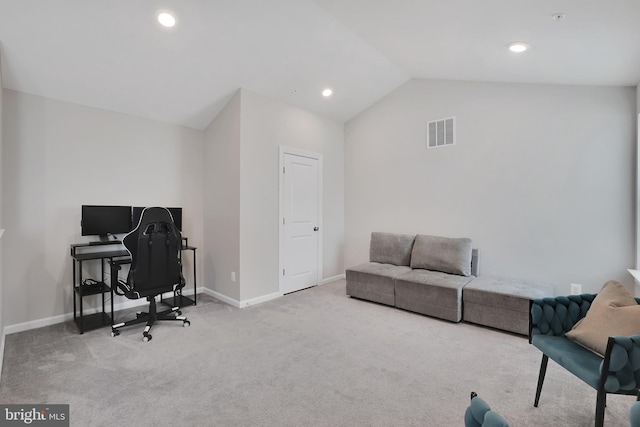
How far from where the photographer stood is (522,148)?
3.73 metres

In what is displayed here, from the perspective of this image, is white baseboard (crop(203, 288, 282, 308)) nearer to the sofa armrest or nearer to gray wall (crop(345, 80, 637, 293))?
gray wall (crop(345, 80, 637, 293))

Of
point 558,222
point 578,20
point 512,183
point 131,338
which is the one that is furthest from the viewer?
point 512,183

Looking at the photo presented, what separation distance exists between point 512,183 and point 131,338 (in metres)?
4.49

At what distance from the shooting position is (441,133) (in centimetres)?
436

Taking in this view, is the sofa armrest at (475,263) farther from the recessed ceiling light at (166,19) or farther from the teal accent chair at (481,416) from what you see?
the recessed ceiling light at (166,19)

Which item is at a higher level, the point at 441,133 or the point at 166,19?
the point at 166,19

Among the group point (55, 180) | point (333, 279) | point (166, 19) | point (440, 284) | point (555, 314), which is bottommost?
point (333, 279)

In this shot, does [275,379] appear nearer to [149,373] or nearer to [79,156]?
[149,373]

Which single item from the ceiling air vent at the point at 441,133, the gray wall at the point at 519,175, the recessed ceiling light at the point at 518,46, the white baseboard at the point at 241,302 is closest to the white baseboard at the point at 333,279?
the white baseboard at the point at 241,302

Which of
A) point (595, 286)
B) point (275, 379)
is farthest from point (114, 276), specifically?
point (595, 286)

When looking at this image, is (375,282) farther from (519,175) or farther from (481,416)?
(481,416)

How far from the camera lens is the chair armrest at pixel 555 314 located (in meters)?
1.99

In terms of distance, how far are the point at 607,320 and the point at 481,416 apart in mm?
1501

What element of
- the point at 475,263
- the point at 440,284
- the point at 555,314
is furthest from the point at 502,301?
the point at 555,314
